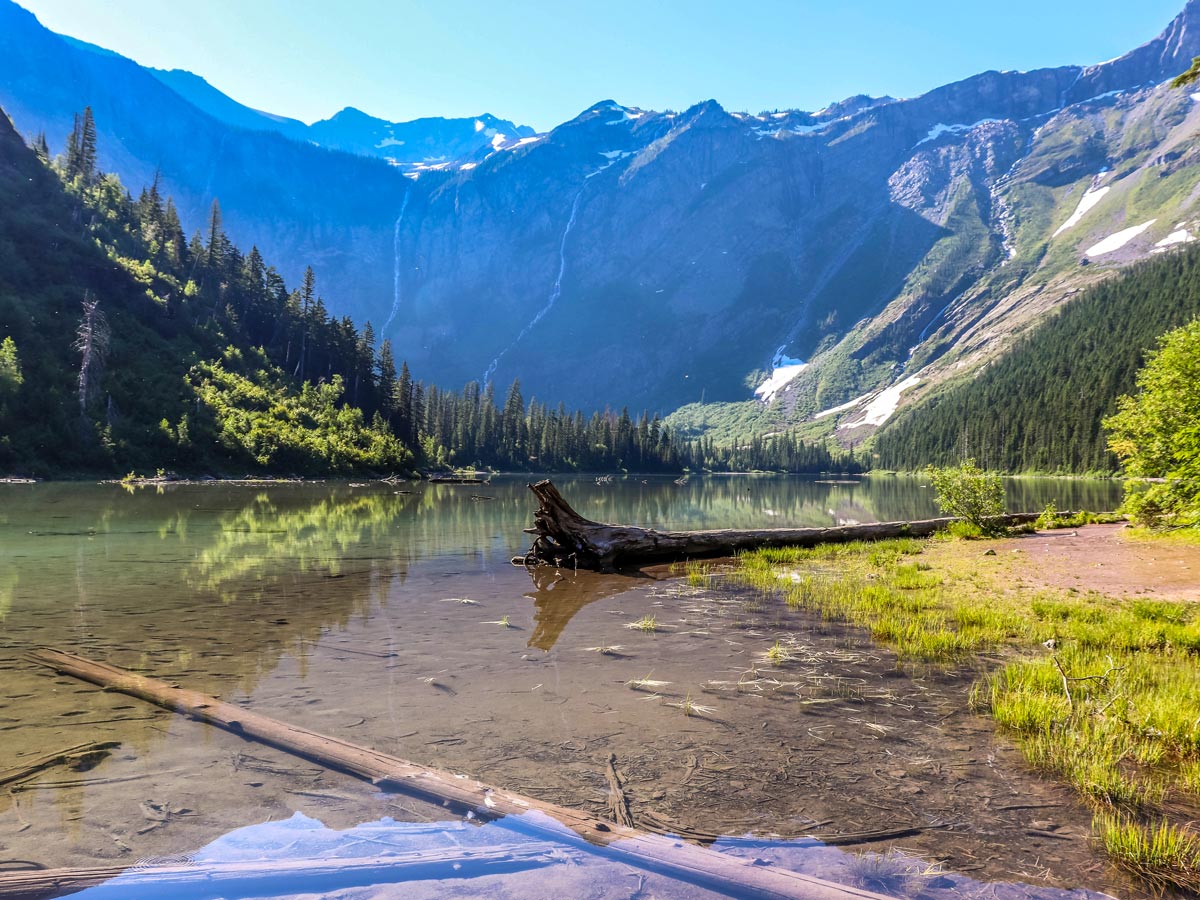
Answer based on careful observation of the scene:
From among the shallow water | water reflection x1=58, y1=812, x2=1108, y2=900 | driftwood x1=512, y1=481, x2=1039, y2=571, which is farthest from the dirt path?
water reflection x1=58, y1=812, x2=1108, y2=900

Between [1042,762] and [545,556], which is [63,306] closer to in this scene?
[545,556]

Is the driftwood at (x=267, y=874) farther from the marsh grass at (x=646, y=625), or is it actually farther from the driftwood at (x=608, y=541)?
the driftwood at (x=608, y=541)

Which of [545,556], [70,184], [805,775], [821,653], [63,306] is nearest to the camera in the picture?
[805,775]

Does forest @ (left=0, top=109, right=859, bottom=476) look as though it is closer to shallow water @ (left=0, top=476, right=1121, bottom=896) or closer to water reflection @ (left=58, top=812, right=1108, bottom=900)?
shallow water @ (left=0, top=476, right=1121, bottom=896)

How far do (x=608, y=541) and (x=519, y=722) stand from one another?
1671 centimetres

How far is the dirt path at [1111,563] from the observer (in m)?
19.9

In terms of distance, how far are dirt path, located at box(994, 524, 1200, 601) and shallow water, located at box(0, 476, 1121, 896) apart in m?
10.6

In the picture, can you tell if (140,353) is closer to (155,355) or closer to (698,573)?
(155,355)

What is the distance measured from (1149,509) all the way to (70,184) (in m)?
162

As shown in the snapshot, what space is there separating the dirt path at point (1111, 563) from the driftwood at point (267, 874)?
20.1 meters

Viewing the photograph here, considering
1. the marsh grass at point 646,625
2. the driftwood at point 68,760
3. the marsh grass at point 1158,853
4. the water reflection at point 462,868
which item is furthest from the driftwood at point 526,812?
the marsh grass at point 646,625

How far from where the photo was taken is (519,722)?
9.18 metres

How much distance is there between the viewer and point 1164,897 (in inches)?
213

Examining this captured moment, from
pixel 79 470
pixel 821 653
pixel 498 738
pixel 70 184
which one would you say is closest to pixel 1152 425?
pixel 821 653
